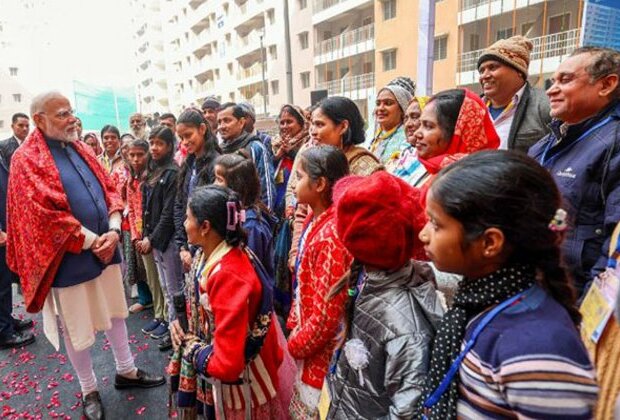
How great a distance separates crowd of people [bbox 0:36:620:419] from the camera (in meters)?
0.88

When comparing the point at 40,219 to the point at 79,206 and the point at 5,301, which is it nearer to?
the point at 79,206

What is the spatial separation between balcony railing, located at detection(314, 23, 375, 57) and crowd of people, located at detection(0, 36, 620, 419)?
16.0 metres

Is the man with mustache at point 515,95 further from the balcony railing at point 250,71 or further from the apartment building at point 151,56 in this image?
the apartment building at point 151,56

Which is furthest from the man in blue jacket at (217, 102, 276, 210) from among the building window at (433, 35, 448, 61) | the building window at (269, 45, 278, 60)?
the building window at (269, 45, 278, 60)

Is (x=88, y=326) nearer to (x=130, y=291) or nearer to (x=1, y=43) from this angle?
(x=130, y=291)

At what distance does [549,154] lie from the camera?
1.92 metres

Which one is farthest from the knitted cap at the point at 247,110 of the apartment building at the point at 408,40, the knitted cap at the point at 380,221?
the apartment building at the point at 408,40

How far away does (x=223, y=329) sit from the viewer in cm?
156

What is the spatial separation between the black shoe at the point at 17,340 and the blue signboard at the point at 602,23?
497 cm

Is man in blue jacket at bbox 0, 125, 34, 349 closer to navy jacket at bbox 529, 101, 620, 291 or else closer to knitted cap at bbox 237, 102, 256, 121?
knitted cap at bbox 237, 102, 256, 121

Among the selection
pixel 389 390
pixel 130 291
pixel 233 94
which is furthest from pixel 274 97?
pixel 389 390

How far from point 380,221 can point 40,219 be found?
2.10m

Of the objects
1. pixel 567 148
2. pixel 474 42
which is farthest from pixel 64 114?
pixel 474 42

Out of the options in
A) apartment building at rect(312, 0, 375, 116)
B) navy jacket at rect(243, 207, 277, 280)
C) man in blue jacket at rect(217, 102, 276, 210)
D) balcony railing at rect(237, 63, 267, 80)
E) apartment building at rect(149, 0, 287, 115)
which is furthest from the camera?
balcony railing at rect(237, 63, 267, 80)
